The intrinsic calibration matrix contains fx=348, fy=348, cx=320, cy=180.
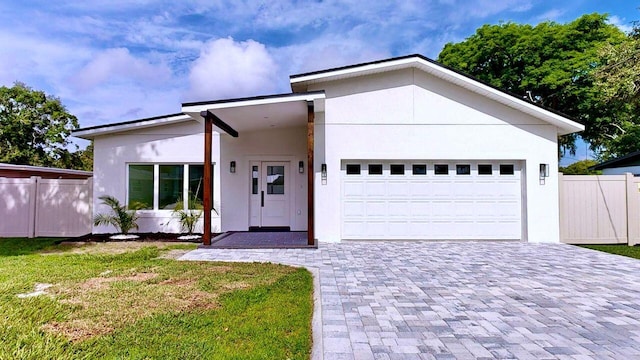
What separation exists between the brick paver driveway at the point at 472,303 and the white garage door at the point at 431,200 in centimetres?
176

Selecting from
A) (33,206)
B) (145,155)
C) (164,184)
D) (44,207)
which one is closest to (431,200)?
(164,184)

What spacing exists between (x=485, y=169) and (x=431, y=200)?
1792 millimetres

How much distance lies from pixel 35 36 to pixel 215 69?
7945 millimetres

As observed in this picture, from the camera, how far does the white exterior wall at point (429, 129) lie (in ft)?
31.6

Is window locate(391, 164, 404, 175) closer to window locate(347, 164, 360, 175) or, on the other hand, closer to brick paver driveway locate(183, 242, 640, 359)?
window locate(347, 164, 360, 175)

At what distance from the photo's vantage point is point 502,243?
31.0 feet

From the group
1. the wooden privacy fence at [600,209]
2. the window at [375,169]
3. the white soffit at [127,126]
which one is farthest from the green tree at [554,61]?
the white soffit at [127,126]

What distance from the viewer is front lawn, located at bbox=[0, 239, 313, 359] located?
10.3ft

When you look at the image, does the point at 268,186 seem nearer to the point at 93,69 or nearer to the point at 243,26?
the point at 243,26

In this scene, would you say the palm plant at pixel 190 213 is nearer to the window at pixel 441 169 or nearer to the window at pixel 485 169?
the window at pixel 441 169

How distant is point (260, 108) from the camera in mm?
8586

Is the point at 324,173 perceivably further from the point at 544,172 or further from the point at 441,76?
the point at 544,172

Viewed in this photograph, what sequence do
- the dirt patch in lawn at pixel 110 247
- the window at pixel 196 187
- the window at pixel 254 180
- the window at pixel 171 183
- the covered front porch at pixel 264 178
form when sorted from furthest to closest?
the window at pixel 254 180, the covered front porch at pixel 264 178, the window at pixel 171 183, the window at pixel 196 187, the dirt patch in lawn at pixel 110 247

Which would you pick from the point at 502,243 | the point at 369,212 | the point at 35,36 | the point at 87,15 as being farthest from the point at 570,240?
the point at 35,36
